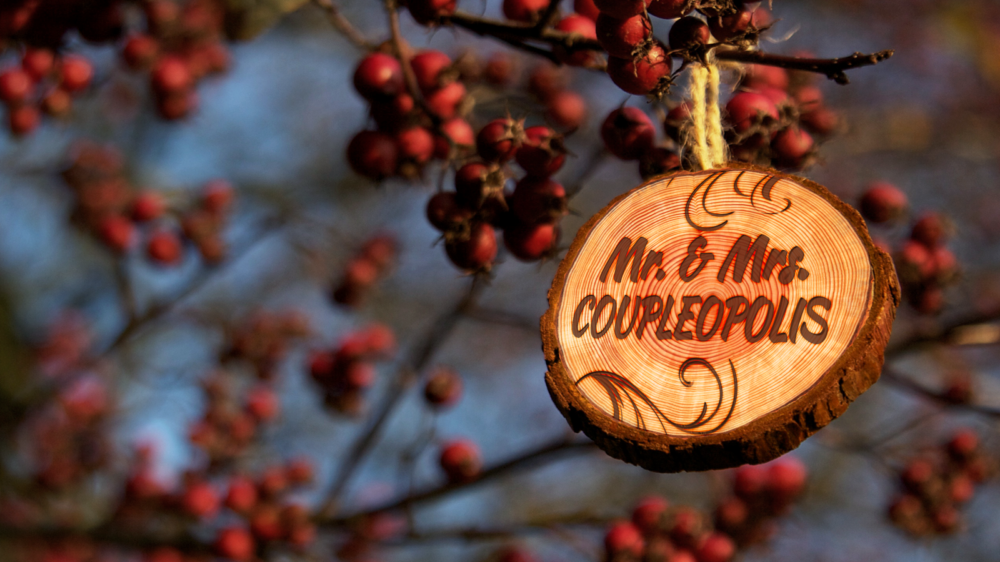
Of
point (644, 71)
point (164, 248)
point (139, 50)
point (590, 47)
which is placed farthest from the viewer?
point (164, 248)

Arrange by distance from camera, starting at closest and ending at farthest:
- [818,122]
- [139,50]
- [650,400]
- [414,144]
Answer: [650,400]
[414,144]
[818,122]
[139,50]

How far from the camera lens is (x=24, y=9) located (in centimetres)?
A: 162

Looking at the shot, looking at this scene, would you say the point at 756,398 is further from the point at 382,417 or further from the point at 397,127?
the point at 382,417

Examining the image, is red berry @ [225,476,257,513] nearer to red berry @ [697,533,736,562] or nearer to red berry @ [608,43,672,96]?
red berry @ [697,533,736,562]

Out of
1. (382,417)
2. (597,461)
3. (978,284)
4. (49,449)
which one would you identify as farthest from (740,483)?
(597,461)

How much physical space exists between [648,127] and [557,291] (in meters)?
0.37

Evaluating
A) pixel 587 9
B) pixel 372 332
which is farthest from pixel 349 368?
pixel 587 9

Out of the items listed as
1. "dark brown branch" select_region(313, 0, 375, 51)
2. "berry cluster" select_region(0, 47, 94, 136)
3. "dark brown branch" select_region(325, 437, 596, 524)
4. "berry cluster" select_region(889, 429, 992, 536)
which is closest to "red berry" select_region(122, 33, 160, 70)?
"berry cluster" select_region(0, 47, 94, 136)

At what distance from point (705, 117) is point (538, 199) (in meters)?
0.29

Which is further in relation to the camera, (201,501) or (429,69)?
(201,501)

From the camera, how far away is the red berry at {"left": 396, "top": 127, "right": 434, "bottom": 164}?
142cm

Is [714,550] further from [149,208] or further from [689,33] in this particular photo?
Answer: [149,208]

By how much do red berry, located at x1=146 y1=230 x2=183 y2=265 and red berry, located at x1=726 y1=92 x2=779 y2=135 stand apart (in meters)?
2.37

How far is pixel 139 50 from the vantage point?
2.59m
